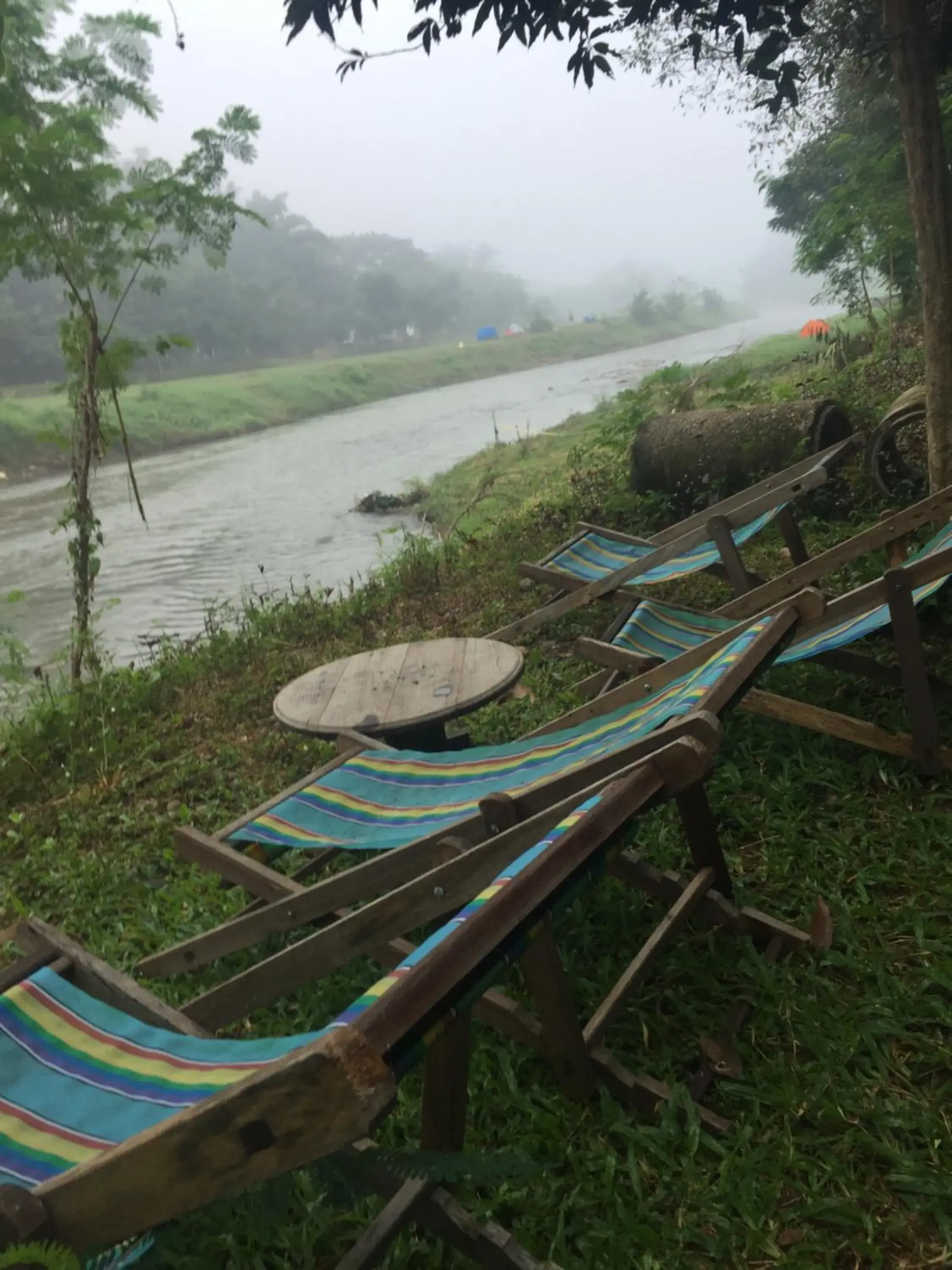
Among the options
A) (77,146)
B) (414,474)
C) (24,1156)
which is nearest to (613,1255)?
(24,1156)

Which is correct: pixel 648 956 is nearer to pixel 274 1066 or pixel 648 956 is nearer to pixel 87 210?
pixel 274 1066

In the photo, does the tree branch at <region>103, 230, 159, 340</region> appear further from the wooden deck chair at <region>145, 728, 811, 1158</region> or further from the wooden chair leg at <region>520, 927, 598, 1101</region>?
the wooden chair leg at <region>520, 927, 598, 1101</region>

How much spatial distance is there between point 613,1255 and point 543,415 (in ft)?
58.1

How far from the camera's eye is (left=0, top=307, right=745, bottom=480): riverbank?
17.7m

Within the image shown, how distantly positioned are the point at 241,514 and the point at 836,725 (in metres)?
11.9

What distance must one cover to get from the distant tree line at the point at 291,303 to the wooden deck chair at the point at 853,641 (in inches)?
701

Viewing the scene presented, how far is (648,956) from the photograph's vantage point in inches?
71.9

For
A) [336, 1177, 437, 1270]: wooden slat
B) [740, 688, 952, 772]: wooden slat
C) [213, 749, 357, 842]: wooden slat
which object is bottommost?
[336, 1177, 437, 1270]: wooden slat

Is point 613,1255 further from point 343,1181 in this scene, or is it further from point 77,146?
point 77,146

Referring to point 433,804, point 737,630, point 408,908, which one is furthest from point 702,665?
point 408,908

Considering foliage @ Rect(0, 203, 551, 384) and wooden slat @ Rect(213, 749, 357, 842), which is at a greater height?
foliage @ Rect(0, 203, 551, 384)

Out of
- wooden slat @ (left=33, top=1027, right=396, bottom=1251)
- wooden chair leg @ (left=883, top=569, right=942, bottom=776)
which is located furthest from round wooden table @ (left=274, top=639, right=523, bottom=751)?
wooden slat @ (left=33, top=1027, right=396, bottom=1251)

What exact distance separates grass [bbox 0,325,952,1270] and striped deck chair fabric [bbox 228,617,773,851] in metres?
0.44

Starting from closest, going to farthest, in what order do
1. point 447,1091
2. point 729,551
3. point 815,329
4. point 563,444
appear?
1. point 447,1091
2. point 729,551
3. point 815,329
4. point 563,444
